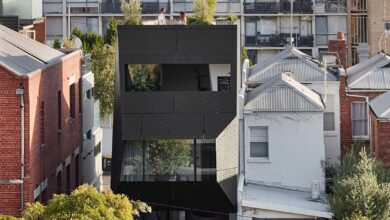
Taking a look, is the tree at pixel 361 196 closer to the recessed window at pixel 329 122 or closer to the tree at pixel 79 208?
the recessed window at pixel 329 122

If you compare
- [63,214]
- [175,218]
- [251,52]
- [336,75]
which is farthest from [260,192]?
[251,52]

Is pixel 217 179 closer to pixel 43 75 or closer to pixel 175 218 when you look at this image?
pixel 175 218

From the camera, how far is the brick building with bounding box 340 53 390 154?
1695 inches

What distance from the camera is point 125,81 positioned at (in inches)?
1617

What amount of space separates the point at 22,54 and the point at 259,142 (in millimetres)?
9616

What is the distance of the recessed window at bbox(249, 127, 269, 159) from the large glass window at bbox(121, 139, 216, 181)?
1640 mm

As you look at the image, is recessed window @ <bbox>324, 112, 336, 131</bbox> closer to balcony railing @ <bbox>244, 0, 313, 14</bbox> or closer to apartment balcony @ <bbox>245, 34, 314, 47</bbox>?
apartment balcony @ <bbox>245, 34, 314, 47</bbox>

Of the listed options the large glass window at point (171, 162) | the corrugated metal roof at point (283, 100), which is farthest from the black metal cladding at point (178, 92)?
the corrugated metal roof at point (283, 100)

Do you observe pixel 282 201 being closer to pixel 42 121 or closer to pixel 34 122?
pixel 42 121

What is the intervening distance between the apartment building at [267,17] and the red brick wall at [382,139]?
44.8 meters

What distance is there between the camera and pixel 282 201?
128ft

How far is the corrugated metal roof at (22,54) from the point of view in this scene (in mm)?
35750

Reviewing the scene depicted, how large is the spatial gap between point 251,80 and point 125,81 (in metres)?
7.11

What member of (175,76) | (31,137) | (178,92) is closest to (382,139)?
(178,92)
